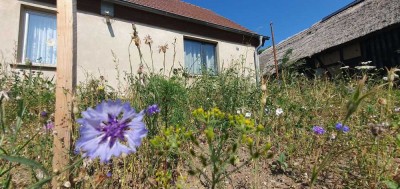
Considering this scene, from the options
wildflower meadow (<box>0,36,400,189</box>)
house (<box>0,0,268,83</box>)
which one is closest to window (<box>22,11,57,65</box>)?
house (<box>0,0,268,83</box>)

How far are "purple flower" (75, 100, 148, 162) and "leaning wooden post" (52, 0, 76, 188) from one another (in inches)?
30.6

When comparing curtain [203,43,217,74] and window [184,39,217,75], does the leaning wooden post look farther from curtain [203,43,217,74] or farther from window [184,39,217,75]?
curtain [203,43,217,74]

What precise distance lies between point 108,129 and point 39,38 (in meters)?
7.34

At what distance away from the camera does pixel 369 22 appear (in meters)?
10.7

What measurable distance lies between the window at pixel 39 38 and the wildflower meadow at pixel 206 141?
386 cm

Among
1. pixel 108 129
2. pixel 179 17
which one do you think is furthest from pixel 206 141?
pixel 179 17

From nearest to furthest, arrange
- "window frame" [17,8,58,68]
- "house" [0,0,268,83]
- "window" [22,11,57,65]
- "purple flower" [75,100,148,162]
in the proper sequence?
"purple flower" [75,100,148,162]
"house" [0,0,268,83]
"window frame" [17,8,58,68]
"window" [22,11,57,65]

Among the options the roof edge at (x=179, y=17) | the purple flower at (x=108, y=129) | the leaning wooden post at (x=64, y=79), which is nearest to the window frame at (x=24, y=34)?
the roof edge at (x=179, y=17)

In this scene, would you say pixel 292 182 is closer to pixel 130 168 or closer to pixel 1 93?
pixel 130 168

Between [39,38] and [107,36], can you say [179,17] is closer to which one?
[107,36]

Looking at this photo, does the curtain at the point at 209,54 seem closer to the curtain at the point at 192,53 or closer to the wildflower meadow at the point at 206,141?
the curtain at the point at 192,53

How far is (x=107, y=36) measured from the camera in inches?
307

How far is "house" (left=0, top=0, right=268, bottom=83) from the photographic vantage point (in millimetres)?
6480

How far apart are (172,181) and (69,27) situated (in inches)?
45.4
